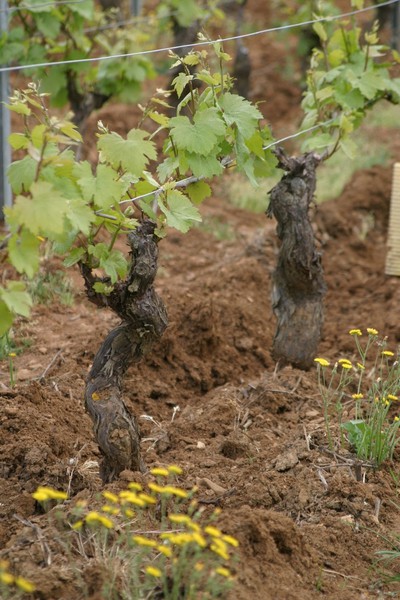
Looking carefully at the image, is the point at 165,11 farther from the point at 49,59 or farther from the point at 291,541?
the point at 291,541

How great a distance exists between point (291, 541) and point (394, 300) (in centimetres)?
299

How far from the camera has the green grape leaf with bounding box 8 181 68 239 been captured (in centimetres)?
253

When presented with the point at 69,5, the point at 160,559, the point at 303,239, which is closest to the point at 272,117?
the point at 69,5

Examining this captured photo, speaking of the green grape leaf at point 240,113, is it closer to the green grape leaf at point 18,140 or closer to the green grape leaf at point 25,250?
the green grape leaf at point 18,140

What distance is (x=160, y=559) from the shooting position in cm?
278

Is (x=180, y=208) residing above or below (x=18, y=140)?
below

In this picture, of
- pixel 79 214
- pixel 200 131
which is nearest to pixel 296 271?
pixel 200 131

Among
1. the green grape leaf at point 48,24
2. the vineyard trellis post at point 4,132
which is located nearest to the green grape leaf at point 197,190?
the vineyard trellis post at point 4,132

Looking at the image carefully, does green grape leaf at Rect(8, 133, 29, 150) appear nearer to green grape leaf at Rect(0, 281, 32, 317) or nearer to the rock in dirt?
green grape leaf at Rect(0, 281, 32, 317)

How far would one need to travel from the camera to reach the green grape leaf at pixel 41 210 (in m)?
2.53

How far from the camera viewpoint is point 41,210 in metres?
2.54

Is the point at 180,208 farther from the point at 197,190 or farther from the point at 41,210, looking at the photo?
the point at 41,210

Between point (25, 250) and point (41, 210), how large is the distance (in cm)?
14

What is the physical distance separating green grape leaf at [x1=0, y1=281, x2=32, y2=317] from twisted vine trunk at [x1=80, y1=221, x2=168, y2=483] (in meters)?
0.63
